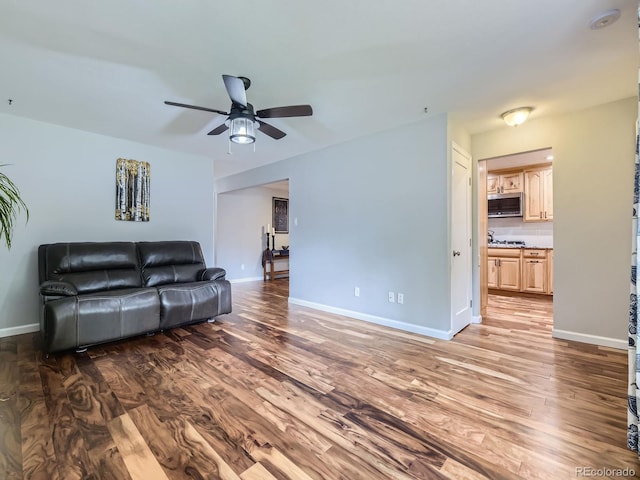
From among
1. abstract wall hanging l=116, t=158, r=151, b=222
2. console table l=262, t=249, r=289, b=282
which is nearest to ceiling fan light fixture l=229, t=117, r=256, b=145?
abstract wall hanging l=116, t=158, r=151, b=222

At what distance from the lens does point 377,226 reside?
3.60 meters

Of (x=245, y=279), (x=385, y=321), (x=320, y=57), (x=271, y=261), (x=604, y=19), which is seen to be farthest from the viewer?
(x=245, y=279)

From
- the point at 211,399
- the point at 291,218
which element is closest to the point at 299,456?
the point at 211,399

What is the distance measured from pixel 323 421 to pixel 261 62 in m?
2.51

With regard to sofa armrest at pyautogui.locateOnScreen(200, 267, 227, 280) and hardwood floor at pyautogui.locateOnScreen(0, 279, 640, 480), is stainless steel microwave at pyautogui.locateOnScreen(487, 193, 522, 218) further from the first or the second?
sofa armrest at pyautogui.locateOnScreen(200, 267, 227, 280)

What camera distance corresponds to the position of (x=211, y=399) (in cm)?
194

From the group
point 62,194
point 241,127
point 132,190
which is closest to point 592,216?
point 241,127

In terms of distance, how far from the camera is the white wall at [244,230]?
6.74 meters

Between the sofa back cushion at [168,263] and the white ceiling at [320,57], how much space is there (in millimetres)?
1611

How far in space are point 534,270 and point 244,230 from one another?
6.00 m

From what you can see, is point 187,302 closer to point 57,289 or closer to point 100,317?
point 100,317

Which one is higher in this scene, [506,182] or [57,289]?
[506,182]

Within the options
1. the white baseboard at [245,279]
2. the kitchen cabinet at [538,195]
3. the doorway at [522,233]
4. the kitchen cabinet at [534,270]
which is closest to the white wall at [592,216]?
the doorway at [522,233]

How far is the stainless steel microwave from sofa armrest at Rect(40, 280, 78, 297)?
21.5ft
